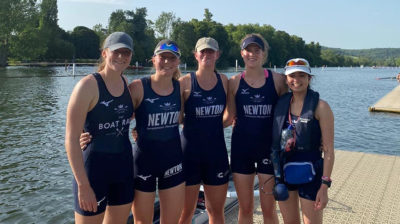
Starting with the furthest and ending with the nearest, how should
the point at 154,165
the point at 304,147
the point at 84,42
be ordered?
the point at 84,42 → the point at 154,165 → the point at 304,147

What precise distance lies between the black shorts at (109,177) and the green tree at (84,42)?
3682 inches

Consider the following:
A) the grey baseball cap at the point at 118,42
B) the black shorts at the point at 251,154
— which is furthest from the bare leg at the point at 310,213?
the grey baseball cap at the point at 118,42

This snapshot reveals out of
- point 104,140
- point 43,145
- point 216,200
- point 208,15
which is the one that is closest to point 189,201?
point 216,200

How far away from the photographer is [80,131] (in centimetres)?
293

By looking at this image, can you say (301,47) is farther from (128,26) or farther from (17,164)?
(17,164)

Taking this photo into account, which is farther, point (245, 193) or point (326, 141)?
point (245, 193)

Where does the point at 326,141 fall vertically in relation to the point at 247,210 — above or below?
above

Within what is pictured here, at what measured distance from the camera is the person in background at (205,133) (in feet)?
13.1

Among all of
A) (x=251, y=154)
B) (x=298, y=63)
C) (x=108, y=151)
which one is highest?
(x=298, y=63)

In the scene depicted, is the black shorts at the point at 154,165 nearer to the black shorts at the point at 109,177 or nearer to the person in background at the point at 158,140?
the person in background at the point at 158,140

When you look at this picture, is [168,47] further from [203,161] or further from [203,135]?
[203,161]

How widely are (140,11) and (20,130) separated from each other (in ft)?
281

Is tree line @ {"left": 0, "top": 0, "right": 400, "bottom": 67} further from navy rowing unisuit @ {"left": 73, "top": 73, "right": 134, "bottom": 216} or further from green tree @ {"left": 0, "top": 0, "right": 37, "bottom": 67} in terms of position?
navy rowing unisuit @ {"left": 73, "top": 73, "right": 134, "bottom": 216}

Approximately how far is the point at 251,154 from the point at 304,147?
30.4 inches
